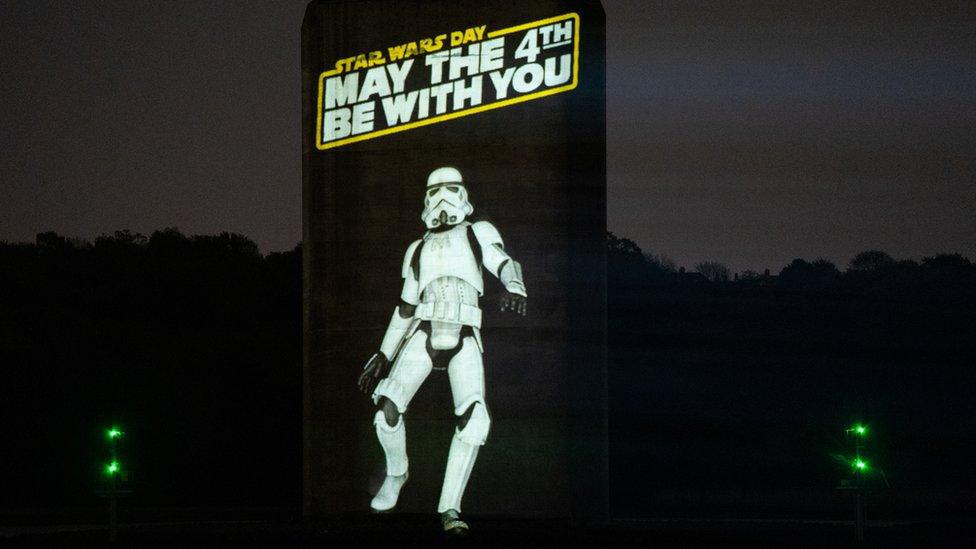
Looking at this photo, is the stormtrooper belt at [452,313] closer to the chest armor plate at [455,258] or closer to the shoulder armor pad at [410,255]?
the chest armor plate at [455,258]

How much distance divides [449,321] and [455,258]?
1.60 metres

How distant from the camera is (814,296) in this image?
122 metres

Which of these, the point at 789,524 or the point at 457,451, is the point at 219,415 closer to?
the point at 789,524

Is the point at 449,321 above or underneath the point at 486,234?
underneath

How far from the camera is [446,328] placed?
139 ft

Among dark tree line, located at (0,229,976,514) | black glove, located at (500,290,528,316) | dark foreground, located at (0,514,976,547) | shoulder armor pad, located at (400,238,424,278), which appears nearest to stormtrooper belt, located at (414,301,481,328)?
black glove, located at (500,290,528,316)

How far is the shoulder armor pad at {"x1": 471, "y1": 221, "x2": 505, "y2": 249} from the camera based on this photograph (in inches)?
1661

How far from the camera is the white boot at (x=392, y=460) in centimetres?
4256

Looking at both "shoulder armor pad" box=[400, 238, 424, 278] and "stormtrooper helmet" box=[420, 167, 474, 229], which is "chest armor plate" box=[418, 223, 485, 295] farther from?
"shoulder armor pad" box=[400, 238, 424, 278]

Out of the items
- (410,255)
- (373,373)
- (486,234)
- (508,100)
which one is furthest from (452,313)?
(508,100)

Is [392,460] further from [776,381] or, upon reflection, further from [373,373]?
[776,381]

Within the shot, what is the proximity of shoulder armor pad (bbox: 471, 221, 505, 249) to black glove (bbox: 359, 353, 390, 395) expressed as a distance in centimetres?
391

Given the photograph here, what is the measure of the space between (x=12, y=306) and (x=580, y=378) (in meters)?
68.9

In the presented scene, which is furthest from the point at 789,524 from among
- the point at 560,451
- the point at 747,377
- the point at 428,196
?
the point at 747,377
